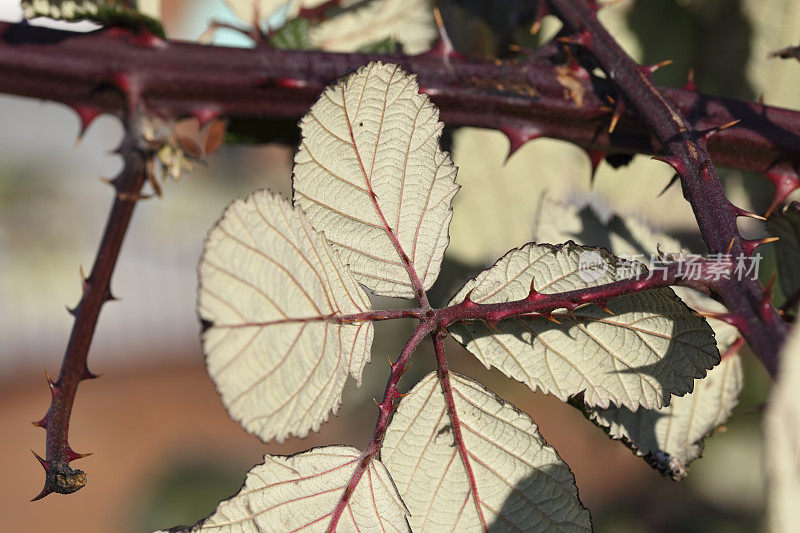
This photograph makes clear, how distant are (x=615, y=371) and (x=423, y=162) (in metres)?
0.14

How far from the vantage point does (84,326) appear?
406mm

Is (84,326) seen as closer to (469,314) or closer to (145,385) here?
(469,314)

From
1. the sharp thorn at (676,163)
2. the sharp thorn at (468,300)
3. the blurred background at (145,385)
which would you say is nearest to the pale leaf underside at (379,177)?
the sharp thorn at (468,300)

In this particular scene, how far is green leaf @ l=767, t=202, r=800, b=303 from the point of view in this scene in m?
0.42

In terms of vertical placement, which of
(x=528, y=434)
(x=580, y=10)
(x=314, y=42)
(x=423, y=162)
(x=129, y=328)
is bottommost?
(x=528, y=434)

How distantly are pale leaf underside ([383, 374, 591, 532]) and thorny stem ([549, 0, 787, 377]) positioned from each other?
11 cm

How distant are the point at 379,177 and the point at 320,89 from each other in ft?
0.58

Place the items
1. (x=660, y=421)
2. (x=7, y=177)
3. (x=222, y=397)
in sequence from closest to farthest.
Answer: (x=222, y=397) < (x=660, y=421) < (x=7, y=177)

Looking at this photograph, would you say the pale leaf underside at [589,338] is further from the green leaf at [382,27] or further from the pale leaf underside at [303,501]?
the green leaf at [382,27]

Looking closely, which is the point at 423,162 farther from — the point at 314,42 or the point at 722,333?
the point at 314,42

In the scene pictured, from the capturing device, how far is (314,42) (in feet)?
2.21

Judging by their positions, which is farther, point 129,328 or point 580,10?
point 129,328

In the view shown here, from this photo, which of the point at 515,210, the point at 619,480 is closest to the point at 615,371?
the point at 515,210

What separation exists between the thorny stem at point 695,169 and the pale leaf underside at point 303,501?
174mm
